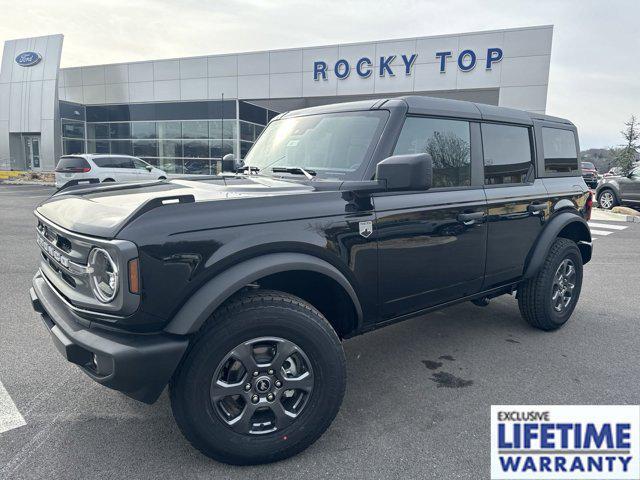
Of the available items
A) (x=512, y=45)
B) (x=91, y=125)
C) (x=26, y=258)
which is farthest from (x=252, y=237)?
(x=91, y=125)

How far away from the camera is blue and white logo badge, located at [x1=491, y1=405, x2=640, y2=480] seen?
95.1 inches

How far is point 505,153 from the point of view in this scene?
394cm

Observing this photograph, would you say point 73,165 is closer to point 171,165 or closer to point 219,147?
point 219,147

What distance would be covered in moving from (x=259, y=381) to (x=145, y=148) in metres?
29.5

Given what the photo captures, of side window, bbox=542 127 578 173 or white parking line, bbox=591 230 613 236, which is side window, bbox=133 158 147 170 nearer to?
white parking line, bbox=591 230 613 236

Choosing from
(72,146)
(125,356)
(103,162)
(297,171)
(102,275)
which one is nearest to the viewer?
(125,356)

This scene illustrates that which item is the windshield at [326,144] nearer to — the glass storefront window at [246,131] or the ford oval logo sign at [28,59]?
the glass storefront window at [246,131]

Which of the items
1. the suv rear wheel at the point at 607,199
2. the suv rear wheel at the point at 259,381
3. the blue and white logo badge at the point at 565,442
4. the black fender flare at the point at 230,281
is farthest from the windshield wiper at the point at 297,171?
the suv rear wheel at the point at 607,199

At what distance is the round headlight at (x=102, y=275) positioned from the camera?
6.99 feet

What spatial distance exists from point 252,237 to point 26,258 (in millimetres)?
6436

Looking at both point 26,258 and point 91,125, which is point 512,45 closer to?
point 26,258

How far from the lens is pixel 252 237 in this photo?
7.80ft

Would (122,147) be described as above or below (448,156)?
above

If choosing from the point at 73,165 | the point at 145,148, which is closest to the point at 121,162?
the point at 73,165
